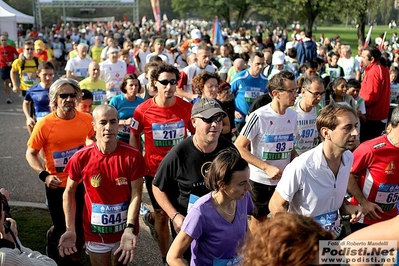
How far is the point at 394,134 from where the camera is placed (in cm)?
404

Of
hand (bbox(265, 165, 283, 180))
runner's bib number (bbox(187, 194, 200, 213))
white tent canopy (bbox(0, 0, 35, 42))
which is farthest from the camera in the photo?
white tent canopy (bbox(0, 0, 35, 42))

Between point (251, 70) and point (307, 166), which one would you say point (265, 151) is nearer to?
point (307, 166)

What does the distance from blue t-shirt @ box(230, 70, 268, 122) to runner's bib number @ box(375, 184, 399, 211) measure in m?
4.17


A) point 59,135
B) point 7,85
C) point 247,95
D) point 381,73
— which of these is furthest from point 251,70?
point 7,85

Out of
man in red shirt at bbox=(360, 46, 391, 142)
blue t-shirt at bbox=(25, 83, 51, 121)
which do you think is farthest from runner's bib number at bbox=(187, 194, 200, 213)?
man in red shirt at bbox=(360, 46, 391, 142)

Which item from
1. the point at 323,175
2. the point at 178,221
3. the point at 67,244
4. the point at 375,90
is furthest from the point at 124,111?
the point at 375,90

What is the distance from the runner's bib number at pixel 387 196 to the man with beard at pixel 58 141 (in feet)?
8.81

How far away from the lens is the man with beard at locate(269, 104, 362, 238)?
3611mm

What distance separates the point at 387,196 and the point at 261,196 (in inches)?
51.6

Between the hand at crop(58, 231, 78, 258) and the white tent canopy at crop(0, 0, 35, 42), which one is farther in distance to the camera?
the white tent canopy at crop(0, 0, 35, 42)

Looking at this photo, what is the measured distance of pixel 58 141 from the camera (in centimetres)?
479

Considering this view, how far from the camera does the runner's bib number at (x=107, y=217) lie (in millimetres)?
→ 4074

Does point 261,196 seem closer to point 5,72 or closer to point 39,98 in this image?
point 39,98

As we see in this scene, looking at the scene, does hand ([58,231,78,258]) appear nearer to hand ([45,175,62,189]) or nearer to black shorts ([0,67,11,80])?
hand ([45,175,62,189])
